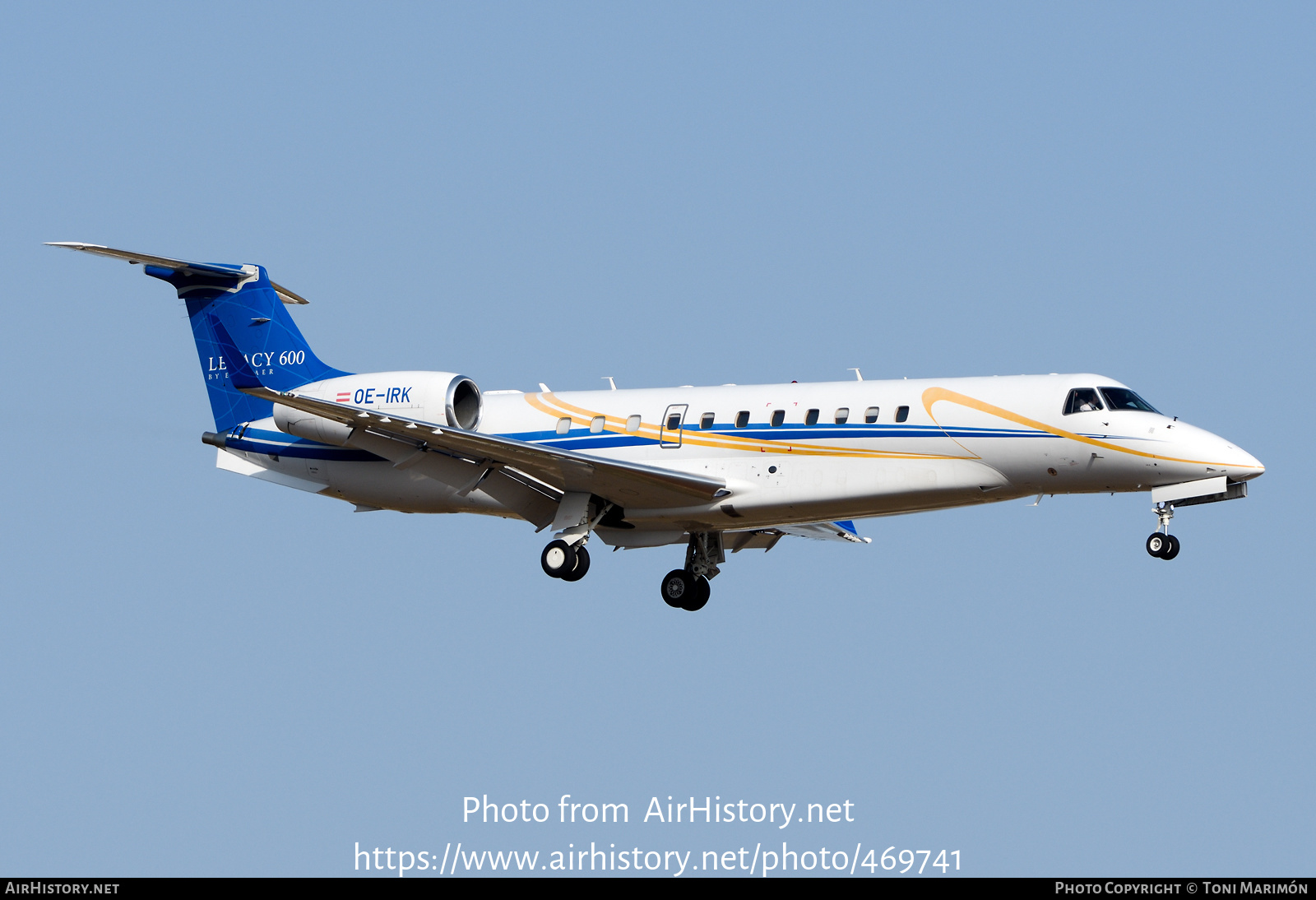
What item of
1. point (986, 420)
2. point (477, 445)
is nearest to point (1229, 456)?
point (986, 420)

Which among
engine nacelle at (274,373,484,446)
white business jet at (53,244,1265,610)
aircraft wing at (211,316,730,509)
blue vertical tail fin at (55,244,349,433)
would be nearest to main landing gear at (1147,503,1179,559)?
white business jet at (53,244,1265,610)

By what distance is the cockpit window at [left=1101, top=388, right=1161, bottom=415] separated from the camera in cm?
2589

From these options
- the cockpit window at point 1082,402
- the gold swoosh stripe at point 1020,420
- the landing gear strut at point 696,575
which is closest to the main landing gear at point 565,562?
the landing gear strut at point 696,575

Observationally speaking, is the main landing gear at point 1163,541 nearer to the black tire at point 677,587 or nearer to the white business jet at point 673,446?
the white business jet at point 673,446

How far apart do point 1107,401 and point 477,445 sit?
9984 millimetres

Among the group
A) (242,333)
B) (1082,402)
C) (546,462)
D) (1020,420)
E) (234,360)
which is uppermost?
(242,333)

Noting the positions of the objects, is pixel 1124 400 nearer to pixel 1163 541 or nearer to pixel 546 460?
pixel 1163 541

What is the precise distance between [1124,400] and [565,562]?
947cm

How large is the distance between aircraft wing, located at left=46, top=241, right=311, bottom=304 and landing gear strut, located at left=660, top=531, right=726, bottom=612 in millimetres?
8967

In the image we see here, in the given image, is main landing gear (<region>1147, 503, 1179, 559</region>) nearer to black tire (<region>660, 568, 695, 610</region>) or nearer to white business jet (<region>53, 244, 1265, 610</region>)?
white business jet (<region>53, 244, 1265, 610</region>)

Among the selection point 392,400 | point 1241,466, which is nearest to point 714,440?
point 392,400

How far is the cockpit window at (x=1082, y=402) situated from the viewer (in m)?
25.8

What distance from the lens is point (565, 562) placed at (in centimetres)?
2842
